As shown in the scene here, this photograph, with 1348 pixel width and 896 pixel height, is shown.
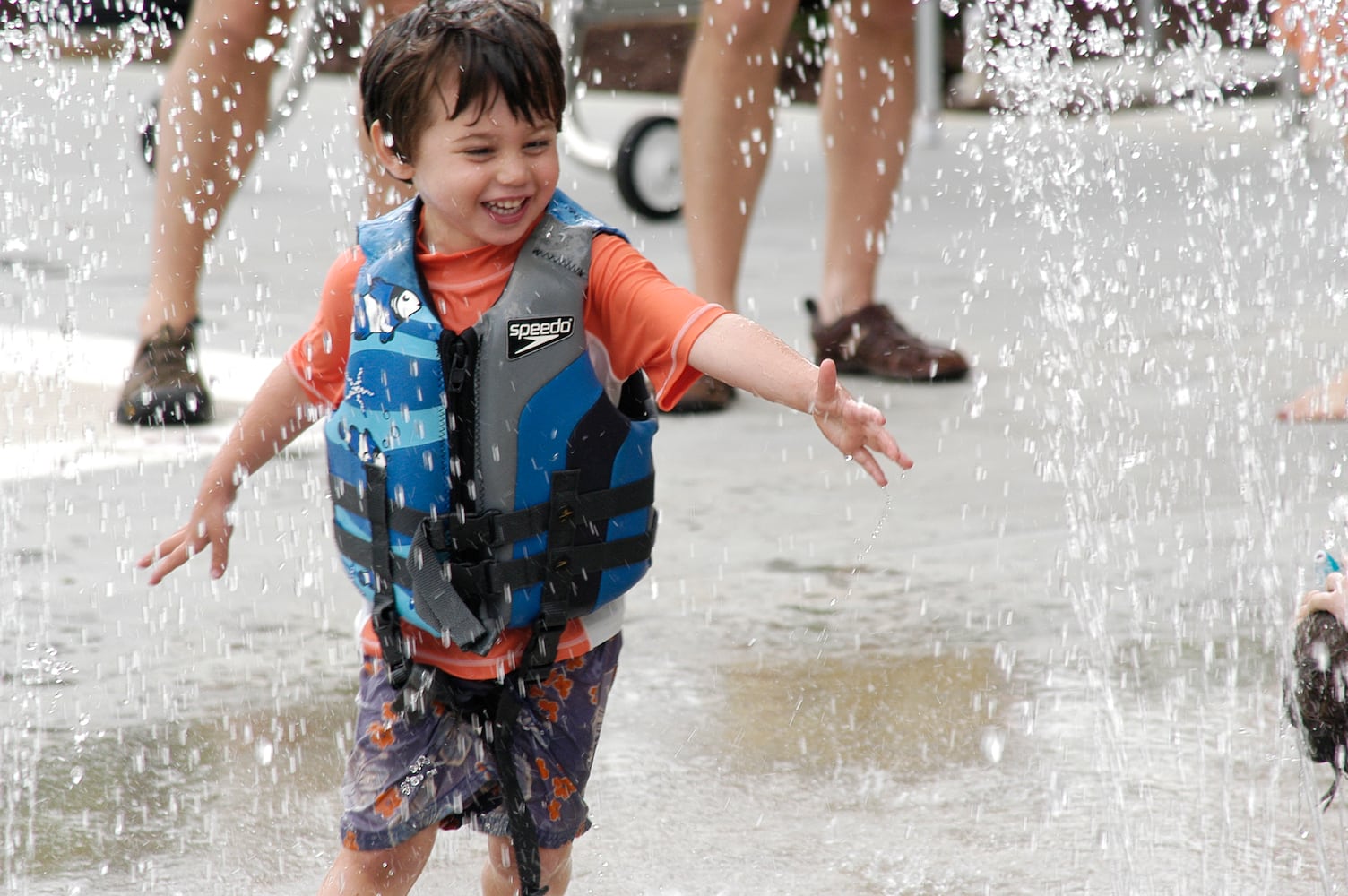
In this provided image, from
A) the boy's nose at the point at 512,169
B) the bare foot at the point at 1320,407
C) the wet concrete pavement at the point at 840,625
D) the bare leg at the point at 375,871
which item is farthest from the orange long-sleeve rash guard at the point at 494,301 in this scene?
the bare foot at the point at 1320,407

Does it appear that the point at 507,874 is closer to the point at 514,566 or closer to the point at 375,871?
the point at 375,871

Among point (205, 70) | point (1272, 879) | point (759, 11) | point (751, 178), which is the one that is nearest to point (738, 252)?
point (751, 178)

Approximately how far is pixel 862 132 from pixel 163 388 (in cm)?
197

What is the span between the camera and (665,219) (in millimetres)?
7387

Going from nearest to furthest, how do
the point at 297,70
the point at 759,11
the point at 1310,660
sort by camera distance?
1. the point at 1310,660
2. the point at 759,11
3. the point at 297,70

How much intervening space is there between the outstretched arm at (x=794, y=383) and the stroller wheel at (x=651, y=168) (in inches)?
208

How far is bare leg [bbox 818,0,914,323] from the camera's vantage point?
15.7 feet

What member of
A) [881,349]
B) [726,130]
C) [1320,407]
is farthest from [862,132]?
[1320,407]

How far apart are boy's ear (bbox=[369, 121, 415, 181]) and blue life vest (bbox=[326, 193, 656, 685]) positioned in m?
0.08

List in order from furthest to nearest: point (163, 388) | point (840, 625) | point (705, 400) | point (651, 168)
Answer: point (651, 168) < point (705, 400) < point (163, 388) < point (840, 625)

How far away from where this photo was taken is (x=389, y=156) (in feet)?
7.02

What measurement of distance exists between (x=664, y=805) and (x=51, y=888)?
83 cm

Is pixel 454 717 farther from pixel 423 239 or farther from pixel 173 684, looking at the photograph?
pixel 173 684

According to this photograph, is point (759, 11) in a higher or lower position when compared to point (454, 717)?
higher
